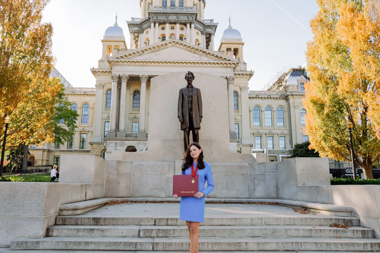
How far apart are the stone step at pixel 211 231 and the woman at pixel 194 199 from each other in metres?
1.37

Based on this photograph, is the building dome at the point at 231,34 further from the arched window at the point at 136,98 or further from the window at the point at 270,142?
the arched window at the point at 136,98

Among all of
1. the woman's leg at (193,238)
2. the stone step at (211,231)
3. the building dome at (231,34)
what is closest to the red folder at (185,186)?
the woman's leg at (193,238)

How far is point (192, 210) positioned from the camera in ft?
11.9

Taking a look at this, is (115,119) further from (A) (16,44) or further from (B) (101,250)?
(B) (101,250)

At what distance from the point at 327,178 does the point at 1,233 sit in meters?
7.83

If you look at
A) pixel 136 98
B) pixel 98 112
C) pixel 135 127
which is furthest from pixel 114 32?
pixel 135 127

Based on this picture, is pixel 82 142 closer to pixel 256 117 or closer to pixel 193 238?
pixel 256 117

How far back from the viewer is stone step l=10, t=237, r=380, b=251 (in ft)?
14.8

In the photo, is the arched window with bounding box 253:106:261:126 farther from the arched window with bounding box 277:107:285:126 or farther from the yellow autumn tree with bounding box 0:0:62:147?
the yellow autumn tree with bounding box 0:0:62:147

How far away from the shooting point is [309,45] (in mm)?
19141

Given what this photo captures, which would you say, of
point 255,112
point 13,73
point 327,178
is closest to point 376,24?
point 327,178

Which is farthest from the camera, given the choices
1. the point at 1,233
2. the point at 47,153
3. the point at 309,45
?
the point at 47,153

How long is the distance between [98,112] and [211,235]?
159 feet

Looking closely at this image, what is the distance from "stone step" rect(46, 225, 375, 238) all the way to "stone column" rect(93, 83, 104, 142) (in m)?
47.3
